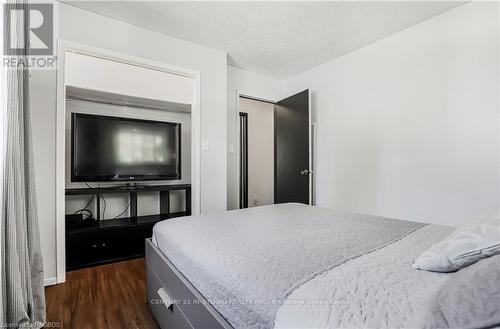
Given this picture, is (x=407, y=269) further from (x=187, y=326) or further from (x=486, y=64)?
(x=486, y=64)

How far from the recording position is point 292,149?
12.2 feet

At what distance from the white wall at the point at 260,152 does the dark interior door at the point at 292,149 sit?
0.94 meters

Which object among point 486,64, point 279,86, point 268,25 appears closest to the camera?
point 486,64

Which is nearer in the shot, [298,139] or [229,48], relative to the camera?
[229,48]

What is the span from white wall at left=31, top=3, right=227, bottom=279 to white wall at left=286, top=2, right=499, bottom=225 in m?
1.49

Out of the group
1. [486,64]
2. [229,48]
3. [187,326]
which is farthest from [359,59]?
[187,326]

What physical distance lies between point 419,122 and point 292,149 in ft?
5.41

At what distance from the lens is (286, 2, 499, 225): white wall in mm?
2066

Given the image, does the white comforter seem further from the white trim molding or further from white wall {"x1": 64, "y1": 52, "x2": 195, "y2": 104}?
white wall {"x1": 64, "y1": 52, "x2": 195, "y2": 104}

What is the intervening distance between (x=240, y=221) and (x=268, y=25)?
2.07m

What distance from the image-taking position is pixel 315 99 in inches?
141

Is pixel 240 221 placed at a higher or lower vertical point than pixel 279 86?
lower

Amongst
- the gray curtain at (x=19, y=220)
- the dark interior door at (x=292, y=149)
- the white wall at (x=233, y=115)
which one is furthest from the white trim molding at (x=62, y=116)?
the dark interior door at (x=292, y=149)

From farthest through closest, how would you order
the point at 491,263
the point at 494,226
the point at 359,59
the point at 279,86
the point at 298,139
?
the point at 279,86 < the point at 298,139 < the point at 359,59 < the point at 494,226 < the point at 491,263
